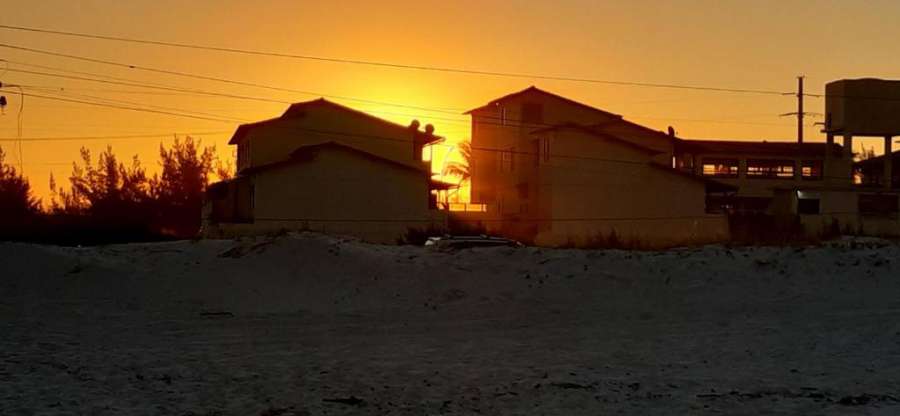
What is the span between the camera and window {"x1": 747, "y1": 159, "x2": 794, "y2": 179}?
80562mm

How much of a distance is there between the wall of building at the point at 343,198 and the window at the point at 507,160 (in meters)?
10.5

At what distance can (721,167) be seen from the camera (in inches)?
3152

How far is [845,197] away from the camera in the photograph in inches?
2653

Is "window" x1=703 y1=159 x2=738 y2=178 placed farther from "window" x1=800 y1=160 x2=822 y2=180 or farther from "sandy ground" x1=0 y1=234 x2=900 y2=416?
"sandy ground" x1=0 y1=234 x2=900 y2=416

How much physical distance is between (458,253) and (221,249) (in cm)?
620

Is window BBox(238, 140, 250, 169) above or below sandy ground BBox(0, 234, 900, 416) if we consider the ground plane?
above

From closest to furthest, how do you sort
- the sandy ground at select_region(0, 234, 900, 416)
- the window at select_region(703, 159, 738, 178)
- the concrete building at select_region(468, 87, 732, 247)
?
the sandy ground at select_region(0, 234, 900, 416)
the concrete building at select_region(468, 87, 732, 247)
the window at select_region(703, 159, 738, 178)

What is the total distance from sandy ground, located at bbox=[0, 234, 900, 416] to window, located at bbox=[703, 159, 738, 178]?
55365 mm

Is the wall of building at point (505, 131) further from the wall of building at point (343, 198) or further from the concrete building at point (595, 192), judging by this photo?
the wall of building at point (343, 198)

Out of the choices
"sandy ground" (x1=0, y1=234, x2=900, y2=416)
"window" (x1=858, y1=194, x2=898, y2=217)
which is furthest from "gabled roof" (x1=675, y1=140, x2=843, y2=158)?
"sandy ground" (x1=0, y1=234, x2=900, y2=416)

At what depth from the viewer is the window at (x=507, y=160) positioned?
62125 mm

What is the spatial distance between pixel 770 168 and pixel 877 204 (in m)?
12.2

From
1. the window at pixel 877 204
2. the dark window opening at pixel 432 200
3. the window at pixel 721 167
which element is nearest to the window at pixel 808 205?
the window at pixel 877 204

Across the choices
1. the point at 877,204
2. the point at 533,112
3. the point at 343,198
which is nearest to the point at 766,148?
the point at 877,204
